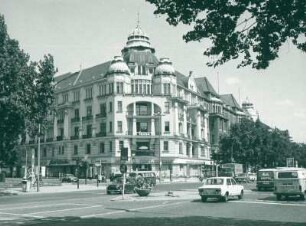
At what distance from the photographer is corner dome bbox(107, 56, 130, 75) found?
244ft

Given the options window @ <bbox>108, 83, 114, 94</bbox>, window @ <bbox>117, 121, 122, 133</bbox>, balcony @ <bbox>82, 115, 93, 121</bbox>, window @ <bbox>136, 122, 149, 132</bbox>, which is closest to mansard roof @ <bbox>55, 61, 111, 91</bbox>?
window @ <bbox>108, 83, 114, 94</bbox>

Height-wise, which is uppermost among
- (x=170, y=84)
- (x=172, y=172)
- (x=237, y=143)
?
(x=170, y=84)

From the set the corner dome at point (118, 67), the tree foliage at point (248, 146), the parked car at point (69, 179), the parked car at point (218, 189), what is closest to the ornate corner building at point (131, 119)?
the corner dome at point (118, 67)

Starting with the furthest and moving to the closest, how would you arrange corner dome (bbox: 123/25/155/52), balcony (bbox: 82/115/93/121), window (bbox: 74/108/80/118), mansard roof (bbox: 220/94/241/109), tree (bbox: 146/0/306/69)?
mansard roof (bbox: 220/94/241/109) → window (bbox: 74/108/80/118) → corner dome (bbox: 123/25/155/52) → balcony (bbox: 82/115/93/121) → tree (bbox: 146/0/306/69)

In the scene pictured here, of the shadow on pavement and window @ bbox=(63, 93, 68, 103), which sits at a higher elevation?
window @ bbox=(63, 93, 68, 103)

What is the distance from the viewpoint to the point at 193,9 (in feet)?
40.0

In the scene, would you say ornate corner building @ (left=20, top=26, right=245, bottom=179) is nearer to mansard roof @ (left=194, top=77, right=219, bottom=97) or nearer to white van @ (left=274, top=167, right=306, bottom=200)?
mansard roof @ (left=194, top=77, right=219, bottom=97)

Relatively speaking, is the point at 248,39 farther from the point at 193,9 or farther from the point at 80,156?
the point at 80,156

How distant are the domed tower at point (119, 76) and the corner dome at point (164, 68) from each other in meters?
5.56

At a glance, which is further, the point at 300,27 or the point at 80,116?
the point at 80,116

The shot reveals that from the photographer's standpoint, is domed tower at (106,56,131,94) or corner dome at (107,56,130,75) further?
corner dome at (107,56,130,75)

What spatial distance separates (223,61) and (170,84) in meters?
63.7

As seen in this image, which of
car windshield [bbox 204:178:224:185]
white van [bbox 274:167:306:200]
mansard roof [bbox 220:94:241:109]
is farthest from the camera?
mansard roof [bbox 220:94:241:109]

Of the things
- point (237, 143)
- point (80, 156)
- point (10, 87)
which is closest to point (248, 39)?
point (10, 87)
